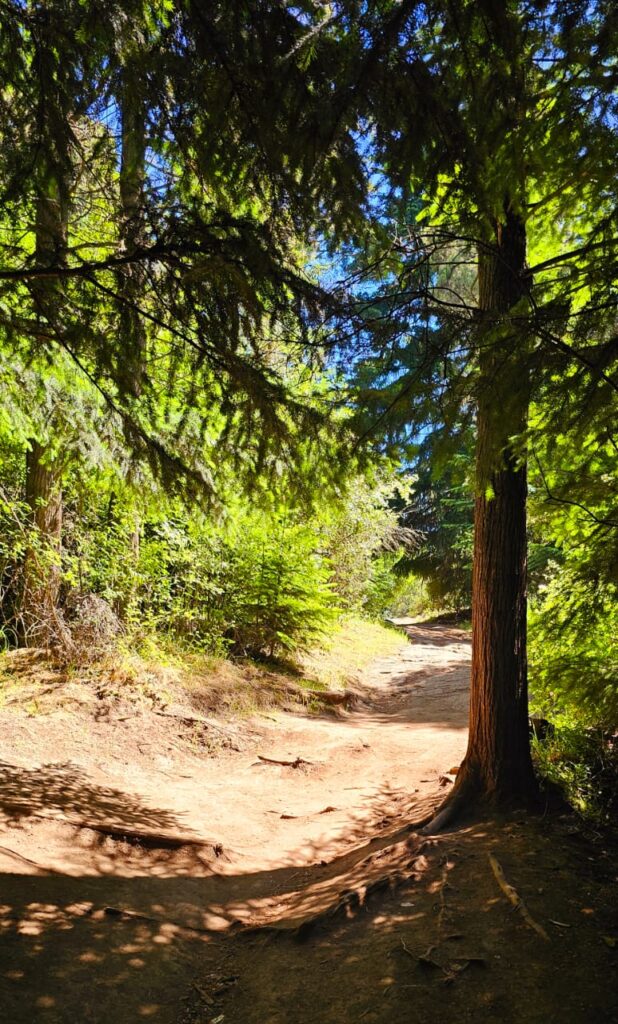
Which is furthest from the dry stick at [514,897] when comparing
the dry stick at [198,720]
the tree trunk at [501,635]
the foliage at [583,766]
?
the dry stick at [198,720]

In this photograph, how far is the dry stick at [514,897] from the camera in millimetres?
3285

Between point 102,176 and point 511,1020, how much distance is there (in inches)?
214

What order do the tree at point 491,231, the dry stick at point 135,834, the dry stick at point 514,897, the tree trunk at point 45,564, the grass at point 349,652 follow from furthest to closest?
1. the grass at point 349,652
2. the tree trunk at point 45,564
3. the dry stick at point 135,834
4. the dry stick at point 514,897
5. the tree at point 491,231

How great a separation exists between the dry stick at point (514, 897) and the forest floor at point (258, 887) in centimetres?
2

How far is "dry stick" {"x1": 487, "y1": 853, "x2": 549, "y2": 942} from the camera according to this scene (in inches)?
129

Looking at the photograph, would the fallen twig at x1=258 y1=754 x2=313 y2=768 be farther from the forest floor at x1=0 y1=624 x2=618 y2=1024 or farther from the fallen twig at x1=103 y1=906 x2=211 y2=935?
the fallen twig at x1=103 y1=906 x2=211 y2=935

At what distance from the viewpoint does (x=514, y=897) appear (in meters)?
3.53

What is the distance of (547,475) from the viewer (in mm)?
5203

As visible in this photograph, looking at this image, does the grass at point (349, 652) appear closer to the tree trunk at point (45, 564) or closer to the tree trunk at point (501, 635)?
the tree trunk at point (45, 564)

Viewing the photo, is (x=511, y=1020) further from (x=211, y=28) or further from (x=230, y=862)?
(x=211, y=28)

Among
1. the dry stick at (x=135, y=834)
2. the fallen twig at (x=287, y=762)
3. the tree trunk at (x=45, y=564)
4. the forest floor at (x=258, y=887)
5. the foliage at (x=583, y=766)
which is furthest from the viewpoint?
the tree trunk at (x=45, y=564)

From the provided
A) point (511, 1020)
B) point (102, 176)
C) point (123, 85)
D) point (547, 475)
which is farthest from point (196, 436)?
point (511, 1020)

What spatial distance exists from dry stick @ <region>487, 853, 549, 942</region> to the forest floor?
0.02 metres

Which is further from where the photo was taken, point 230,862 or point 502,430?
point 230,862
